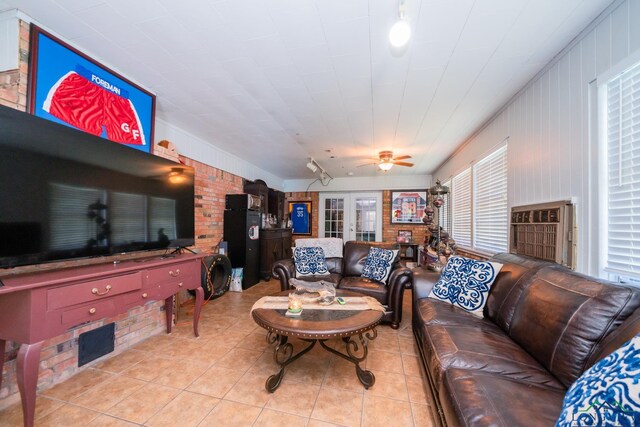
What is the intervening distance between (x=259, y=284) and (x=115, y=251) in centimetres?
297

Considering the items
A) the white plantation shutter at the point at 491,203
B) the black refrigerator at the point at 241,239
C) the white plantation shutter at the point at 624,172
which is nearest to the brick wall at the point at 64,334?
the black refrigerator at the point at 241,239

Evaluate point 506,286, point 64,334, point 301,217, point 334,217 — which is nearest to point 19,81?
point 64,334

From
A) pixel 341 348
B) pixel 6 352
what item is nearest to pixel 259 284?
pixel 341 348

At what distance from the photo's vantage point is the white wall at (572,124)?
1.44m

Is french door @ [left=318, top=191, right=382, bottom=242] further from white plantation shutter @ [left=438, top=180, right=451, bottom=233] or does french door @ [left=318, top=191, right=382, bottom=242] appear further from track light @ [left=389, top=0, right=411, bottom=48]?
track light @ [left=389, top=0, right=411, bottom=48]

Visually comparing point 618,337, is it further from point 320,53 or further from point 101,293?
point 101,293

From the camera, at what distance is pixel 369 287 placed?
2.84 metres

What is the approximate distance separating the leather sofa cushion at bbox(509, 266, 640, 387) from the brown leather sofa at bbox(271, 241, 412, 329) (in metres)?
1.23

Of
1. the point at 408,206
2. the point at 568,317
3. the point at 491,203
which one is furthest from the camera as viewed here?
the point at 408,206

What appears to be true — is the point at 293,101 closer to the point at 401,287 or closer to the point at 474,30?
the point at 474,30

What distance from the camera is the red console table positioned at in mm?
1257

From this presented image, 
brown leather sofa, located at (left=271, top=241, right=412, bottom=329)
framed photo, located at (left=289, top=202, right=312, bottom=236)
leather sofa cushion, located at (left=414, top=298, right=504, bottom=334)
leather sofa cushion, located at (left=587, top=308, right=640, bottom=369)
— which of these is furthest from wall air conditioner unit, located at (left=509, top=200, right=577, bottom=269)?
framed photo, located at (left=289, top=202, right=312, bottom=236)

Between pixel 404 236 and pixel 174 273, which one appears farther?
pixel 404 236

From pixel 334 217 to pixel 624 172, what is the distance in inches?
224
